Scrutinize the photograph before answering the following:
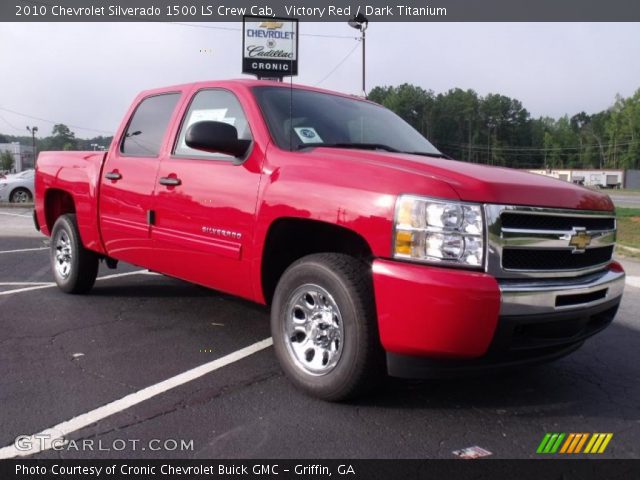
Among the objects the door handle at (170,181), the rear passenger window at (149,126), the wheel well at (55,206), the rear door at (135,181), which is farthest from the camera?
the wheel well at (55,206)

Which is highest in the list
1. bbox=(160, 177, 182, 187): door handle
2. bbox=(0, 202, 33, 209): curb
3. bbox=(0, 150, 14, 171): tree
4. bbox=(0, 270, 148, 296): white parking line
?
bbox=(0, 150, 14, 171): tree

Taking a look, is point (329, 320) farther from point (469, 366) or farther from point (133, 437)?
point (133, 437)

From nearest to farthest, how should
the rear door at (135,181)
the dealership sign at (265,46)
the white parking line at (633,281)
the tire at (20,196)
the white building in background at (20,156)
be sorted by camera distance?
the rear door at (135,181) → the white parking line at (633,281) → the tire at (20,196) → the dealership sign at (265,46) → the white building in background at (20,156)

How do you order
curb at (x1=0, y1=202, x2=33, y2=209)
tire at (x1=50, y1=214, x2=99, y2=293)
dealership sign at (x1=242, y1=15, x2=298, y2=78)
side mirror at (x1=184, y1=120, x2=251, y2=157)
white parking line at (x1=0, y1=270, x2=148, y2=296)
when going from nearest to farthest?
side mirror at (x1=184, y1=120, x2=251, y2=157)
tire at (x1=50, y1=214, x2=99, y2=293)
white parking line at (x1=0, y1=270, x2=148, y2=296)
curb at (x1=0, y1=202, x2=33, y2=209)
dealership sign at (x1=242, y1=15, x2=298, y2=78)

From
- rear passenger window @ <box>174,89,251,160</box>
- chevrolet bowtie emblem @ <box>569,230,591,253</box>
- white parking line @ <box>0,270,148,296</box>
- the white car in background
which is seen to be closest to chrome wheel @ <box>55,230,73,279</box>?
white parking line @ <box>0,270,148,296</box>

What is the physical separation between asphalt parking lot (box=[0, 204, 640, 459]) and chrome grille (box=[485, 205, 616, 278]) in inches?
32.5

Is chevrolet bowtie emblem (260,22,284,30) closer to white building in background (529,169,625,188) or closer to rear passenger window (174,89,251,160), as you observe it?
rear passenger window (174,89,251,160)

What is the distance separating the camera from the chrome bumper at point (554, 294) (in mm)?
2793

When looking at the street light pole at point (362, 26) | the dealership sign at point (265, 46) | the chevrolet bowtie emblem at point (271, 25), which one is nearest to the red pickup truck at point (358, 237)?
the street light pole at point (362, 26)

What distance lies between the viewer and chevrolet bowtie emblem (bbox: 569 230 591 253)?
3145 mm

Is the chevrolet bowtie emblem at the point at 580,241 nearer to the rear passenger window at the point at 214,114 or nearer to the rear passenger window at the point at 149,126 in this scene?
the rear passenger window at the point at 214,114

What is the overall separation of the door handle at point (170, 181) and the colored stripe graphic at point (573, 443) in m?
2.88

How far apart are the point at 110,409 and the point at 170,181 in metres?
1.76

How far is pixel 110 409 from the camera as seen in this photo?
312 centimetres
